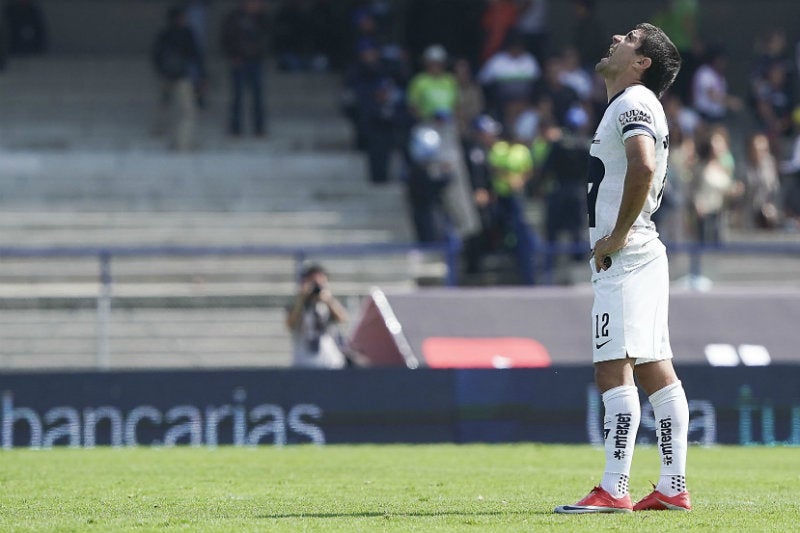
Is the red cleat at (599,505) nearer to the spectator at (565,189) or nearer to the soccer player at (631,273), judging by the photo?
the soccer player at (631,273)

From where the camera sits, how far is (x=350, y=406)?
14.4 metres

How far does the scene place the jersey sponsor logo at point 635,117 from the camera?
7773 millimetres

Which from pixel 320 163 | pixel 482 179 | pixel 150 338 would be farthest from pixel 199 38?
pixel 150 338

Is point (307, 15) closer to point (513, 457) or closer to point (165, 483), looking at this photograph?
point (513, 457)

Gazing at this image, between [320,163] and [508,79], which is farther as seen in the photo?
[508,79]

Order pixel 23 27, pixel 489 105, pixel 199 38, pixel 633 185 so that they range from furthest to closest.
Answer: pixel 23 27 → pixel 199 38 → pixel 489 105 → pixel 633 185

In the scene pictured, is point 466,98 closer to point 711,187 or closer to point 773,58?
point 711,187

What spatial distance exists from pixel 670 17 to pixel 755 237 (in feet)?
18.2

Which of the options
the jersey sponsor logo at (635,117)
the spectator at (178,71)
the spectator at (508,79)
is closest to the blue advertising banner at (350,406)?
the jersey sponsor logo at (635,117)

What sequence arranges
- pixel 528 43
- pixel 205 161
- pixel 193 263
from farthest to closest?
pixel 528 43 < pixel 205 161 < pixel 193 263

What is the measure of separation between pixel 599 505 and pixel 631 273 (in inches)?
Answer: 45.8

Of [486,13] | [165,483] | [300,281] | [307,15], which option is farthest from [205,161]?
[165,483]

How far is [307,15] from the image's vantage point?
25.4 m

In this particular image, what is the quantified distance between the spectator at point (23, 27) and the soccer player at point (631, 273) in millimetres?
20095
